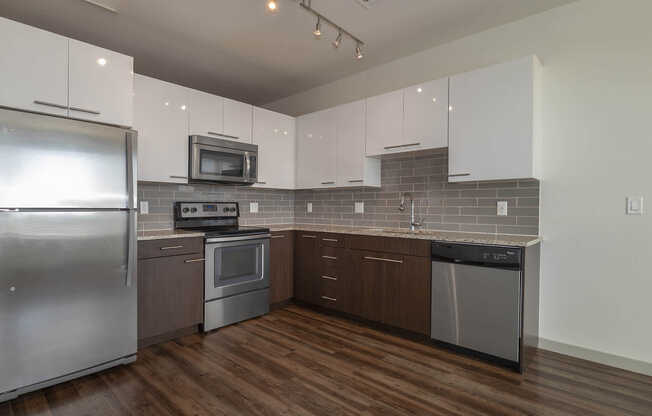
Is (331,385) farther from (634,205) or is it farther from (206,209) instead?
(634,205)

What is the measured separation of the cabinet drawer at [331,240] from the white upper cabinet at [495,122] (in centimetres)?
116

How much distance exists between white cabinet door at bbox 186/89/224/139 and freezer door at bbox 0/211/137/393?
122 cm

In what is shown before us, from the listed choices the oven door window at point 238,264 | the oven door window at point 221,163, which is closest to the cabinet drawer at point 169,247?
the oven door window at point 238,264

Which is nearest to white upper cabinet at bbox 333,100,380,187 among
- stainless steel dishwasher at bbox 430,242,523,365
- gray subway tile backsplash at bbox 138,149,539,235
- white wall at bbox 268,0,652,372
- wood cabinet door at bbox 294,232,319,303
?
gray subway tile backsplash at bbox 138,149,539,235

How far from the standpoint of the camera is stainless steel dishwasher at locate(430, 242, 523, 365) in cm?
232

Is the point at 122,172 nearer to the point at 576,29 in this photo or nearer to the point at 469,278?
the point at 469,278

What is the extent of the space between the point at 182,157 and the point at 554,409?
3.27 meters

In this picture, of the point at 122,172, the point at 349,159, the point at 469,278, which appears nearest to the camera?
the point at 122,172

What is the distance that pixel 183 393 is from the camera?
2061mm

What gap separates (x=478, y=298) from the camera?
2473 millimetres

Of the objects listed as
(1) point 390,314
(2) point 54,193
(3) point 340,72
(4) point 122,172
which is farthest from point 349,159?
(2) point 54,193

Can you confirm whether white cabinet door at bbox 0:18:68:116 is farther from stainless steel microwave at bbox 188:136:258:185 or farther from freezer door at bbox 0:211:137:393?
stainless steel microwave at bbox 188:136:258:185

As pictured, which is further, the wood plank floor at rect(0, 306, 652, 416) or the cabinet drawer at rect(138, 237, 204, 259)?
the cabinet drawer at rect(138, 237, 204, 259)

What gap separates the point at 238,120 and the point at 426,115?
6.21 ft
